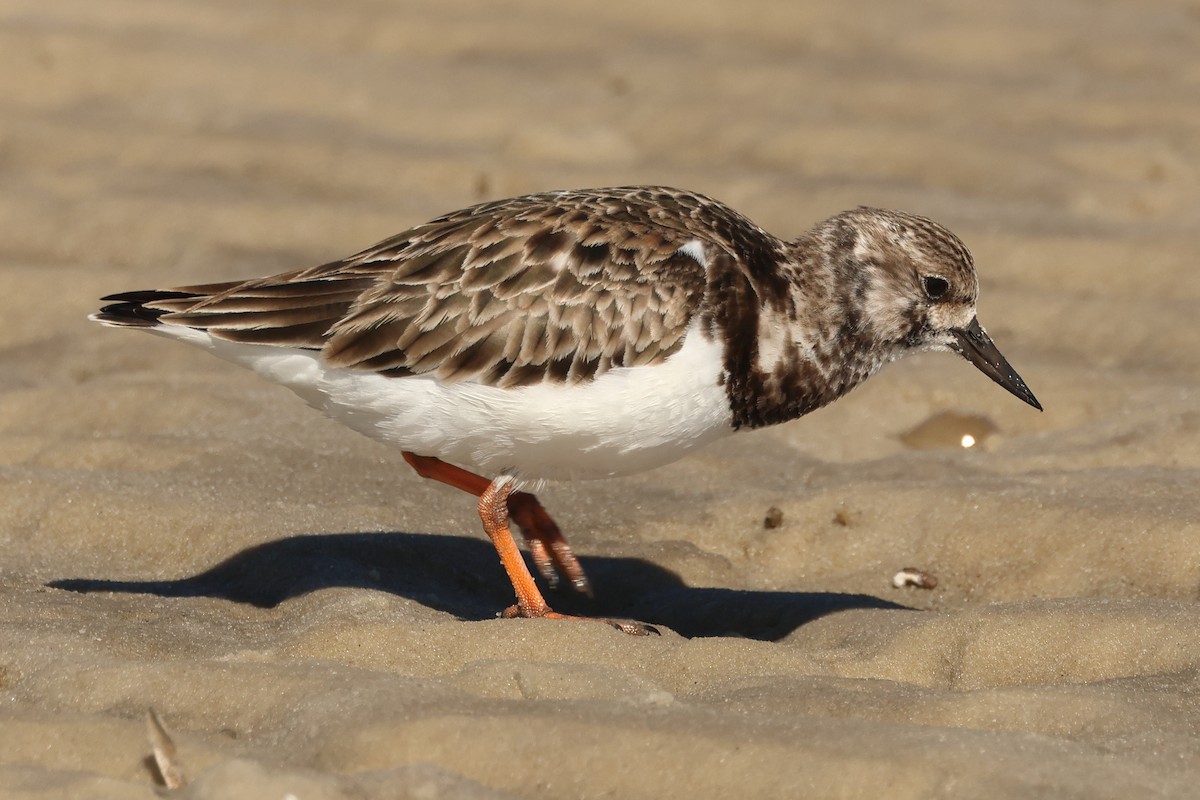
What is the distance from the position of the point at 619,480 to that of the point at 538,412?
1.60 metres

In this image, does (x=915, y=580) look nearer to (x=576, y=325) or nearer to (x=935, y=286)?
(x=935, y=286)

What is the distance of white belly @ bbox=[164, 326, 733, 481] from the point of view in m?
4.97

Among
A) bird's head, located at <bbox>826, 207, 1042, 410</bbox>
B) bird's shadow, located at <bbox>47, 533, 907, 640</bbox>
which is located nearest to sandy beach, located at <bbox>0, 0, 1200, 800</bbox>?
bird's shadow, located at <bbox>47, 533, 907, 640</bbox>

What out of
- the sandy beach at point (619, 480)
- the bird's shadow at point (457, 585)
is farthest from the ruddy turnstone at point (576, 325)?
the sandy beach at point (619, 480)

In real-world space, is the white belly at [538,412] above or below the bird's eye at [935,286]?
below

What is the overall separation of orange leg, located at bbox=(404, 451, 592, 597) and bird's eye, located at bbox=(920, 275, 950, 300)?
152cm

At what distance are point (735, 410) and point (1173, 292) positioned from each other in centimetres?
321

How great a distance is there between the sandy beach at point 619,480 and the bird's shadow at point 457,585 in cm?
2

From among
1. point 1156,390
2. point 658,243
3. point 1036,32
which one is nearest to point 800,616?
point 658,243

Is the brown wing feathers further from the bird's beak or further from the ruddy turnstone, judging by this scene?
the bird's beak

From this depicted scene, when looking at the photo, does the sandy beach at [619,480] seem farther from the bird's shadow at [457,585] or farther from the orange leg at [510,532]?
the orange leg at [510,532]

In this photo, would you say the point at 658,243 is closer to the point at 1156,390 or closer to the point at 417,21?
the point at 1156,390

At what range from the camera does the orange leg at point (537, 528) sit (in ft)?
18.4

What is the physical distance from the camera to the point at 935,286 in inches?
216
